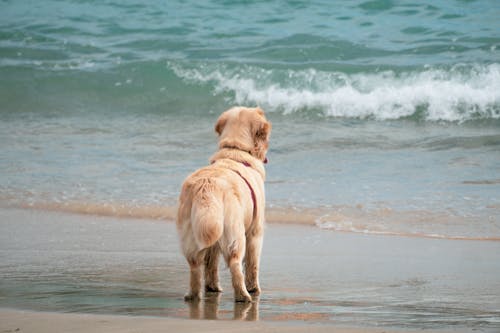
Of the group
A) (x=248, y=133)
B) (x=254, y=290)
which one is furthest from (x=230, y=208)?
(x=248, y=133)

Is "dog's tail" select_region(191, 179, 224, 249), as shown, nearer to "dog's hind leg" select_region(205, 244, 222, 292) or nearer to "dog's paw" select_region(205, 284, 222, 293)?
"dog's hind leg" select_region(205, 244, 222, 292)

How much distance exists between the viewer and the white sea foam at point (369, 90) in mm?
13945

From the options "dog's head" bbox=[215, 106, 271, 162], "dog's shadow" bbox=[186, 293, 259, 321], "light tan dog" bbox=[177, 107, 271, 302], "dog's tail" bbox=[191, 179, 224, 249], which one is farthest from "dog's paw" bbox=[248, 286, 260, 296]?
"dog's head" bbox=[215, 106, 271, 162]

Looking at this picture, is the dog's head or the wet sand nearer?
the wet sand

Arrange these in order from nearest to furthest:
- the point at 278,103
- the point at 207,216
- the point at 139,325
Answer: the point at 139,325 < the point at 207,216 < the point at 278,103

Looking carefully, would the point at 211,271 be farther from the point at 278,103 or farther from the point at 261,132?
the point at 278,103

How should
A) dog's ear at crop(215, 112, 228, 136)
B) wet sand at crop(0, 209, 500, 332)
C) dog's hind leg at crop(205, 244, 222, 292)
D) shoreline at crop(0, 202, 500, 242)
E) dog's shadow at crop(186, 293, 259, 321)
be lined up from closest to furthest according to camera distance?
wet sand at crop(0, 209, 500, 332)
dog's shadow at crop(186, 293, 259, 321)
dog's hind leg at crop(205, 244, 222, 292)
dog's ear at crop(215, 112, 228, 136)
shoreline at crop(0, 202, 500, 242)

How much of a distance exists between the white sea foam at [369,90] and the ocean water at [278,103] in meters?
0.04

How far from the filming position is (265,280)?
5559 mm

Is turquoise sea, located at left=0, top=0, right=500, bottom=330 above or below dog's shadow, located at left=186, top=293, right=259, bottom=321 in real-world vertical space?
above

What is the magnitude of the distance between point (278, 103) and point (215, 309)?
10358 millimetres

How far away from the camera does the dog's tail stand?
4535mm

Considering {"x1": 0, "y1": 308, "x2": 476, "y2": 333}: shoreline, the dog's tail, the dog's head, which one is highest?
the dog's head

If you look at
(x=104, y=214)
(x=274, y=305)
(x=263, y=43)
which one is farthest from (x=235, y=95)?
(x=274, y=305)
